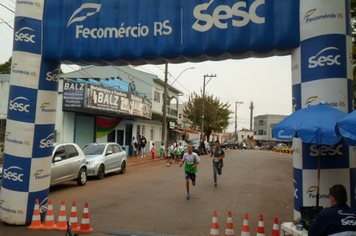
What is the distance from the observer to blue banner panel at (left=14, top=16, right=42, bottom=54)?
7250 mm

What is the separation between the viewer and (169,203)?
973cm

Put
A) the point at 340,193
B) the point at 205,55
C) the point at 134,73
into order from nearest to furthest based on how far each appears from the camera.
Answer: the point at 340,193
the point at 205,55
the point at 134,73

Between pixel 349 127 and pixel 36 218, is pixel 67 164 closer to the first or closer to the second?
pixel 36 218

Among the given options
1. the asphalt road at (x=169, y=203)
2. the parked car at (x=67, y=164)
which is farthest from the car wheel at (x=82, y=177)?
the asphalt road at (x=169, y=203)

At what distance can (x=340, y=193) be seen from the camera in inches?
148

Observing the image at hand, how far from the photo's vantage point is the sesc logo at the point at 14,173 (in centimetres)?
704

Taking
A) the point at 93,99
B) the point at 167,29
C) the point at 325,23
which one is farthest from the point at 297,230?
the point at 93,99

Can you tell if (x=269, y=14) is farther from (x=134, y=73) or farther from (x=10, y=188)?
(x=134, y=73)

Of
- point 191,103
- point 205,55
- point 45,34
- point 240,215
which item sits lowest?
point 240,215

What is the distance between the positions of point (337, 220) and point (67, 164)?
10.1m

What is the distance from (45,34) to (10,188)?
3.63 m

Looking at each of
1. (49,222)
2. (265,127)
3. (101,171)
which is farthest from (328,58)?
(265,127)

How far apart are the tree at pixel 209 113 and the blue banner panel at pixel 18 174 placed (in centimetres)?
4956

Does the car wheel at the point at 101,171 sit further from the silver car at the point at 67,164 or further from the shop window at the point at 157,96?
the shop window at the point at 157,96
